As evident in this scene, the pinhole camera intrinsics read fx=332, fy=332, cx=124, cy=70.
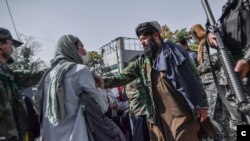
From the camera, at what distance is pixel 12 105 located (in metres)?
3.35

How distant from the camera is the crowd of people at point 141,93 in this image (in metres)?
3.09

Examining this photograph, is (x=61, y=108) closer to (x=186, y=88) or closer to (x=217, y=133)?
(x=186, y=88)

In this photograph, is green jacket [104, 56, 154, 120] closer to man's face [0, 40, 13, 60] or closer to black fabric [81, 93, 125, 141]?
black fabric [81, 93, 125, 141]

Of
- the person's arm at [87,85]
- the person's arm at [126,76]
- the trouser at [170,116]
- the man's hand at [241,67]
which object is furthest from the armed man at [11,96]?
the man's hand at [241,67]

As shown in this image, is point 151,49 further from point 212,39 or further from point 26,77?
point 26,77

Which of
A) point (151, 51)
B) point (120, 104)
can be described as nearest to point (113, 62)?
point (120, 104)

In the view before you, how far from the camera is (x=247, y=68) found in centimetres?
259

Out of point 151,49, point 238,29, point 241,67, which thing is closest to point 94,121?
point 151,49

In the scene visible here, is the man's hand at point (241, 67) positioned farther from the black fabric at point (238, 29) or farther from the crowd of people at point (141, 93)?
the black fabric at point (238, 29)

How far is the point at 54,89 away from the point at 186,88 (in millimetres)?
1389

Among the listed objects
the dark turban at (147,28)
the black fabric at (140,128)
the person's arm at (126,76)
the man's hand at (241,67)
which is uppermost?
the dark turban at (147,28)

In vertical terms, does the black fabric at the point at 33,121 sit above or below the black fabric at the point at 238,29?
below

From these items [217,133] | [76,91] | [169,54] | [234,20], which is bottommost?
[217,133]

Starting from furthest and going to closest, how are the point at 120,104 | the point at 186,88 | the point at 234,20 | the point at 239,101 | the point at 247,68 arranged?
the point at 120,104 < the point at 186,88 < the point at 234,20 < the point at 247,68 < the point at 239,101
